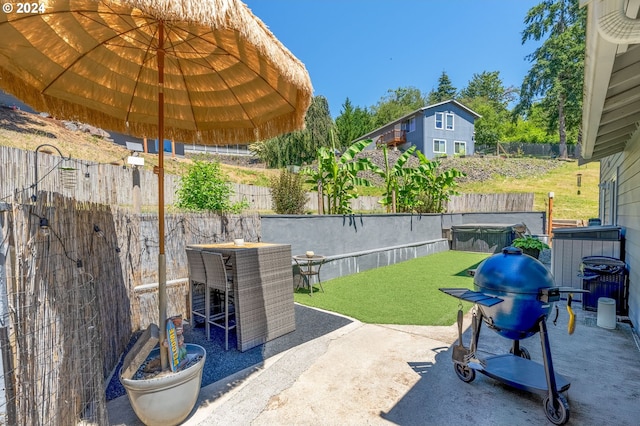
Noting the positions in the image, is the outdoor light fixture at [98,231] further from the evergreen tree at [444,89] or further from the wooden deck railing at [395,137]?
the evergreen tree at [444,89]

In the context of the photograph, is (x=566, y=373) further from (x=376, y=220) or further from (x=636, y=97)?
(x=376, y=220)

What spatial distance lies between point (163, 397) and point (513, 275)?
295cm

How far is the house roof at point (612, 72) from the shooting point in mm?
1565

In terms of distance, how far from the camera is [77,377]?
7.40ft

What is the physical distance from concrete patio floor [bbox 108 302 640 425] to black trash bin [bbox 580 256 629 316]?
0.99 m

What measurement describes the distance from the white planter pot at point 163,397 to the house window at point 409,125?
29.2 m

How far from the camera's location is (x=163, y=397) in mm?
2287

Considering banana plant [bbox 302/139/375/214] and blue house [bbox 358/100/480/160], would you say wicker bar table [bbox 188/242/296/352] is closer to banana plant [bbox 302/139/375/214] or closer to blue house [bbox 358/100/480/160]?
banana plant [bbox 302/139/375/214]

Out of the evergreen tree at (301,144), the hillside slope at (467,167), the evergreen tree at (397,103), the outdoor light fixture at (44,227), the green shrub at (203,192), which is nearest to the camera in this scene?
the outdoor light fixture at (44,227)

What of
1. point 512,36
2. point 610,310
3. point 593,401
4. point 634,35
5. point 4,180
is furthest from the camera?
point 512,36

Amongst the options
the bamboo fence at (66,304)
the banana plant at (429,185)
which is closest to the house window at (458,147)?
the banana plant at (429,185)

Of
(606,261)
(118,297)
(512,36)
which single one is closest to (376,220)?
(606,261)

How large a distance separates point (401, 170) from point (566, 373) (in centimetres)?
929

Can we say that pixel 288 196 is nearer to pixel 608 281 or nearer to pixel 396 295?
pixel 396 295
